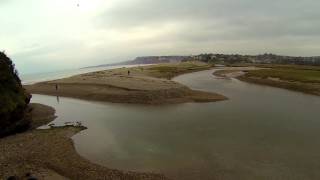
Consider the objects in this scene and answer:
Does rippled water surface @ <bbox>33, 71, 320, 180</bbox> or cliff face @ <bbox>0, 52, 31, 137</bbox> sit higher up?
cliff face @ <bbox>0, 52, 31, 137</bbox>

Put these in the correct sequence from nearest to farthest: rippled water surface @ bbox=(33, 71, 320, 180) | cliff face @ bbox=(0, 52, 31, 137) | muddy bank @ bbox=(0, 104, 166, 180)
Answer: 1. muddy bank @ bbox=(0, 104, 166, 180)
2. rippled water surface @ bbox=(33, 71, 320, 180)
3. cliff face @ bbox=(0, 52, 31, 137)

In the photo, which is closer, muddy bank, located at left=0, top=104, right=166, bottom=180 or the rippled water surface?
muddy bank, located at left=0, top=104, right=166, bottom=180

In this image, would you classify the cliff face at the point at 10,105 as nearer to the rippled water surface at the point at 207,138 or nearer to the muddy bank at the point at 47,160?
the muddy bank at the point at 47,160

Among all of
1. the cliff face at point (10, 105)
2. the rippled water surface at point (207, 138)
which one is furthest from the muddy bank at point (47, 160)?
the cliff face at point (10, 105)

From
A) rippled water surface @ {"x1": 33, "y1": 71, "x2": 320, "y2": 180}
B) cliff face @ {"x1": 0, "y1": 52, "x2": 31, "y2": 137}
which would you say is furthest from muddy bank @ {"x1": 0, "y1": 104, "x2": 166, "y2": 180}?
cliff face @ {"x1": 0, "y1": 52, "x2": 31, "y2": 137}

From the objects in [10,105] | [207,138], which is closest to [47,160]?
[10,105]

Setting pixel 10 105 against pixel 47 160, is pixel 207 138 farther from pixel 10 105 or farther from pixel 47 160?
pixel 10 105

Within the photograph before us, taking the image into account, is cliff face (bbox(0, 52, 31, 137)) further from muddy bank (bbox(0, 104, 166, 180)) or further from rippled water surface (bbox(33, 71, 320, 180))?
rippled water surface (bbox(33, 71, 320, 180))
